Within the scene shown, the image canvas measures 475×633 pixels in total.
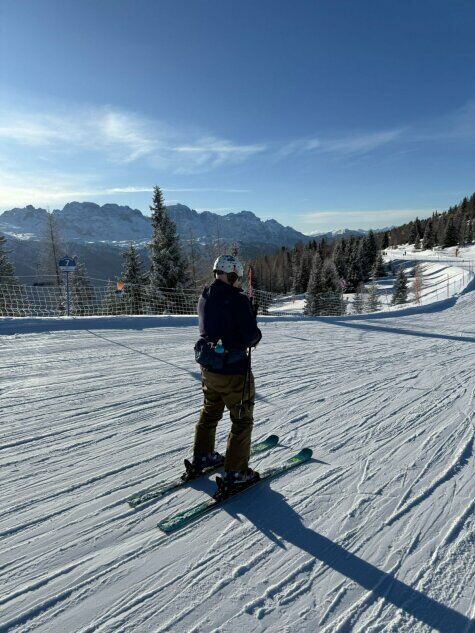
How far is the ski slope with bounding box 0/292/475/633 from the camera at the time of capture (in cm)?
219

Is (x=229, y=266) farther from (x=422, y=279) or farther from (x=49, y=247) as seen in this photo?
(x=422, y=279)

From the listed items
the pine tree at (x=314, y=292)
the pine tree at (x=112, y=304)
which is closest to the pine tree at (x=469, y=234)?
the pine tree at (x=314, y=292)

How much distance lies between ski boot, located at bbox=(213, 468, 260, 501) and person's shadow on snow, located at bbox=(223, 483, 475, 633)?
0.27 feet

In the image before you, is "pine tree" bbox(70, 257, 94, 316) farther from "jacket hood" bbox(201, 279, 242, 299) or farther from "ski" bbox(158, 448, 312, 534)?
"ski" bbox(158, 448, 312, 534)

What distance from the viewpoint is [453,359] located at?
26.6 ft

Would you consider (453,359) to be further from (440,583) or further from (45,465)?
(45,465)

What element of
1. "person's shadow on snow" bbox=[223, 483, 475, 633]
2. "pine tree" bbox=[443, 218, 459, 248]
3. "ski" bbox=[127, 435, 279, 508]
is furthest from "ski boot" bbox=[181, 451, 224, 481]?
"pine tree" bbox=[443, 218, 459, 248]

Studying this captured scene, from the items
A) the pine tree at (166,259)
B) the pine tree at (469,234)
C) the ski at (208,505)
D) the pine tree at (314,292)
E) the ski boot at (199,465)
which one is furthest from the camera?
the pine tree at (469,234)

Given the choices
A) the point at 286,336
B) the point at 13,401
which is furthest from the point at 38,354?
the point at 286,336

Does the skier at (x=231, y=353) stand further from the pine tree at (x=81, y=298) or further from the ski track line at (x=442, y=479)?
the pine tree at (x=81, y=298)

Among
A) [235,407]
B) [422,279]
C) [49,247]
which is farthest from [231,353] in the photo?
[422,279]

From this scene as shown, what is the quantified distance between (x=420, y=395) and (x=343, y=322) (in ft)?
26.5

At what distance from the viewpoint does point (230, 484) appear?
315 centimetres

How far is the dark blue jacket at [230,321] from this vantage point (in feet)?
9.84
